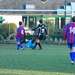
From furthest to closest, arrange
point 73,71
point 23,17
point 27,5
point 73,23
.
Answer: point 27,5 < point 23,17 < point 73,23 < point 73,71

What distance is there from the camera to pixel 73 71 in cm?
1445

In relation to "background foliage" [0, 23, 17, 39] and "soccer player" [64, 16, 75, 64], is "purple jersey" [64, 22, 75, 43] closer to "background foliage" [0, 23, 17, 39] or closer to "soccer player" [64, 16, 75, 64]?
"soccer player" [64, 16, 75, 64]

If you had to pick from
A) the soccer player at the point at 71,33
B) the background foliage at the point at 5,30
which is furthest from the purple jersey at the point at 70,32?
the background foliage at the point at 5,30

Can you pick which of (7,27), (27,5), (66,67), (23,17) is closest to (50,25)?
(7,27)

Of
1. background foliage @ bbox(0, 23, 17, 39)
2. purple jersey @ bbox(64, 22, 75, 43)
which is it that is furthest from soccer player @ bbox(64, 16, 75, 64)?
background foliage @ bbox(0, 23, 17, 39)

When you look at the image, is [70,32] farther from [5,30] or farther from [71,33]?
[5,30]

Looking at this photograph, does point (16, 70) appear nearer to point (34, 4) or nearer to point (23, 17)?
point (23, 17)

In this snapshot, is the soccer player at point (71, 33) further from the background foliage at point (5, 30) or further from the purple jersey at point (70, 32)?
the background foliage at point (5, 30)

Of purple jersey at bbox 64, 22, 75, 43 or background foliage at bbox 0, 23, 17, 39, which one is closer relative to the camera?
purple jersey at bbox 64, 22, 75, 43

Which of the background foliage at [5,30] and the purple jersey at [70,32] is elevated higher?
the purple jersey at [70,32]

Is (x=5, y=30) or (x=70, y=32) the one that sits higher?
(x=70, y=32)

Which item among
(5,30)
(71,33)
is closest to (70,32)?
(71,33)

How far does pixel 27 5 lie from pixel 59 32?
71.7 feet

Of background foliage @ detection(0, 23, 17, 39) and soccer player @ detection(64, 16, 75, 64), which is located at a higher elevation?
soccer player @ detection(64, 16, 75, 64)
